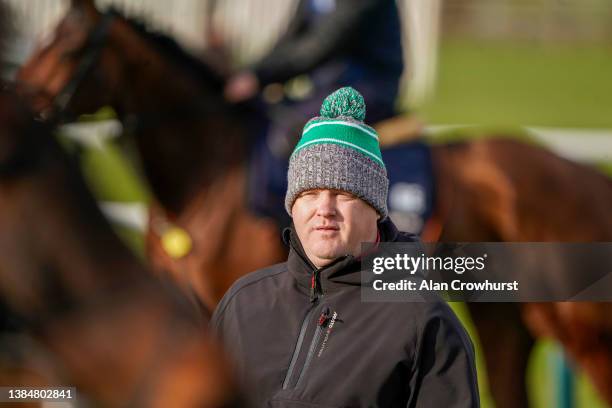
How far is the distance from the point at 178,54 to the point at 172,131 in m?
0.42

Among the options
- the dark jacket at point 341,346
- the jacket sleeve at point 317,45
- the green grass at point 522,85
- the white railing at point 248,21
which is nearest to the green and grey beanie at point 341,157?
the dark jacket at point 341,346

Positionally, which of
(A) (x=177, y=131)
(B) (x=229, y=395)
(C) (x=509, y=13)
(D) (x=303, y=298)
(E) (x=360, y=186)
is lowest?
(B) (x=229, y=395)

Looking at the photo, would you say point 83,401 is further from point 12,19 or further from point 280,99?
point 280,99

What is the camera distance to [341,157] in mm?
1951

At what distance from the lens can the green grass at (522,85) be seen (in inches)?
571

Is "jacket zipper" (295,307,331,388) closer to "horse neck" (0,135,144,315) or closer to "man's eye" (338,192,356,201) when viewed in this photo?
"man's eye" (338,192,356,201)

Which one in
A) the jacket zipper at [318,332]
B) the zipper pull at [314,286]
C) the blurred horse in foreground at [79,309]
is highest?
the zipper pull at [314,286]

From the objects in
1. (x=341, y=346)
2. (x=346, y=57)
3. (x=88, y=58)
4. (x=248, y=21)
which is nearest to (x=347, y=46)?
(x=346, y=57)

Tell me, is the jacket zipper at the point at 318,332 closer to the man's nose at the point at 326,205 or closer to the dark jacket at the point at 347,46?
the man's nose at the point at 326,205

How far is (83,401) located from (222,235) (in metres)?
3.45

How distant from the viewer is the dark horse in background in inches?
184

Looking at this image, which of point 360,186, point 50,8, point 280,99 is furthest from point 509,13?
point 360,186

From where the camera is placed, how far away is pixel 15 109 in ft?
4.36

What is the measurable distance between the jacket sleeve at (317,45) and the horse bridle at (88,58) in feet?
2.30
